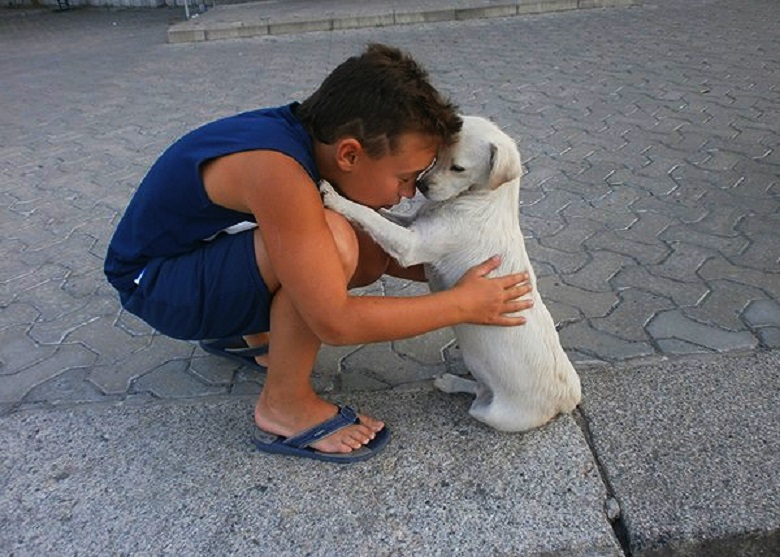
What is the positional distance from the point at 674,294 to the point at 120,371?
2.30 metres

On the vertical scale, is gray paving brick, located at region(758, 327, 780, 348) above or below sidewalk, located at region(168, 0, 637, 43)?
below

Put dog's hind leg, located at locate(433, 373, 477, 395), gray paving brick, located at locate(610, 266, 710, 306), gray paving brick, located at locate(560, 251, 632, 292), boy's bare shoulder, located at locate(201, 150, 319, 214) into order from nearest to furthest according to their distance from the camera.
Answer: boy's bare shoulder, located at locate(201, 150, 319, 214) → dog's hind leg, located at locate(433, 373, 477, 395) → gray paving brick, located at locate(610, 266, 710, 306) → gray paving brick, located at locate(560, 251, 632, 292)

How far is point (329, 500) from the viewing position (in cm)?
216

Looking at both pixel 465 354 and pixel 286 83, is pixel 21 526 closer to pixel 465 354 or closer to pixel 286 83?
pixel 465 354

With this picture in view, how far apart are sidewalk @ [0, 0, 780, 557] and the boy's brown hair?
0.99m

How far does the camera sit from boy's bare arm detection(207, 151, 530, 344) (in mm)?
1949

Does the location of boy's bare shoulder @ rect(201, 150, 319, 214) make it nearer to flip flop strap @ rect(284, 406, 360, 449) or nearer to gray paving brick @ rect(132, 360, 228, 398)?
flip flop strap @ rect(284, 406, 360, 449)

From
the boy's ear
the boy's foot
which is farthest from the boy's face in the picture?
the boy's foot

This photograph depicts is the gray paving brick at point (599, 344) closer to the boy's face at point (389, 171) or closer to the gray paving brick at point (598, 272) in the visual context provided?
the gray paving brick at point (598, 272)

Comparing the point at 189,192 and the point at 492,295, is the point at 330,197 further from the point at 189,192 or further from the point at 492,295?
the point at 492,295

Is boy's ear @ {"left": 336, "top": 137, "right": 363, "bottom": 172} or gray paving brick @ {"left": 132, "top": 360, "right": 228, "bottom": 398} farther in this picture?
gray paving brick @ {"left": 132, "top": 360, "right": 228, "bottom": 398}

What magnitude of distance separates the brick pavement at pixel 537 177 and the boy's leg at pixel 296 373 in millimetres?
313

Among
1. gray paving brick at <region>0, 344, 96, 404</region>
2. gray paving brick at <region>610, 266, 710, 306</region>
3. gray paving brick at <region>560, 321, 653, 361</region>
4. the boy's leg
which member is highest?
the boy's leg

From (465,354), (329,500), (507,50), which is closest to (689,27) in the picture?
(507,50)
